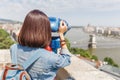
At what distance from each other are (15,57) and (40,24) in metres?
0.18

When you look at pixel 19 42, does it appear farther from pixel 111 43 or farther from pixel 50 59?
pixel 111 43

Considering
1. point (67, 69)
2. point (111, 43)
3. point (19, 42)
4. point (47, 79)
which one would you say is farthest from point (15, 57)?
point (111, 43)

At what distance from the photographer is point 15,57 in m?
1.18

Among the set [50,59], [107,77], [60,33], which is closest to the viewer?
[50,59]

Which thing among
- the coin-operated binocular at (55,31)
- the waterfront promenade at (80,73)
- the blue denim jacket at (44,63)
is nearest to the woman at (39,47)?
the blue denim jacket at (44,63)

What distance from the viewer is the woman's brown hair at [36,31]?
113 centimetres

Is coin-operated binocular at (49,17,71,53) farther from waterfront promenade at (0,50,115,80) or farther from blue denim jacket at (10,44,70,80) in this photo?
waterfront promenade at (0,50,115,80)

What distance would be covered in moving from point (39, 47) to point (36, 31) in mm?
68

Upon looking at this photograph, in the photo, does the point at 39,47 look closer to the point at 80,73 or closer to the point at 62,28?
the point at 62,28

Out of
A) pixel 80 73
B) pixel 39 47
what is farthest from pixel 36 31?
pixel 80 73

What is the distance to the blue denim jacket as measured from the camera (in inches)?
44.0

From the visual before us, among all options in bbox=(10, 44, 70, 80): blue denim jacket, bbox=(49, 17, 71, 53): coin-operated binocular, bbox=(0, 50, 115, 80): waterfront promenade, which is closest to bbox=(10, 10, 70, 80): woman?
bbox=(10, 44, 70, 80): blue denim jacket

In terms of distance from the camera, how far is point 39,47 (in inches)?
45.1

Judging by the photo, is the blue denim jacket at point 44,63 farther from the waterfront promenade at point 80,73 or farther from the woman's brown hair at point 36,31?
the waterfront promenade at point 80,73
